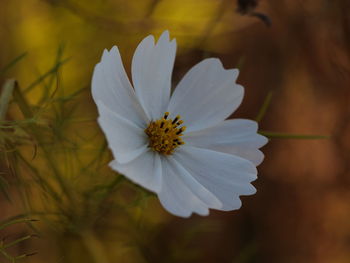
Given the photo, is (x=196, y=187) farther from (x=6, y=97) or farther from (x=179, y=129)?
(x=6, y=97)

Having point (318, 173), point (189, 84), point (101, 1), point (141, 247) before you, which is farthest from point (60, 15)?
point (318, 173)

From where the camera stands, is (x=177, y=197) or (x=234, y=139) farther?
(x=234, y=139)

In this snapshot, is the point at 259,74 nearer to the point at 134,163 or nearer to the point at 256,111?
the point at 256,111

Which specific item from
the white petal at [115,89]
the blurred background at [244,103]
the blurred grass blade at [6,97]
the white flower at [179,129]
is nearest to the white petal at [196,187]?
the white flower at [179,129]

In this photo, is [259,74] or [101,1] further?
[259,74]

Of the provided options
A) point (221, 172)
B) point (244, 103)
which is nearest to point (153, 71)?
point (221, 172)

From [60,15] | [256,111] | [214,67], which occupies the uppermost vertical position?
[60,15]
